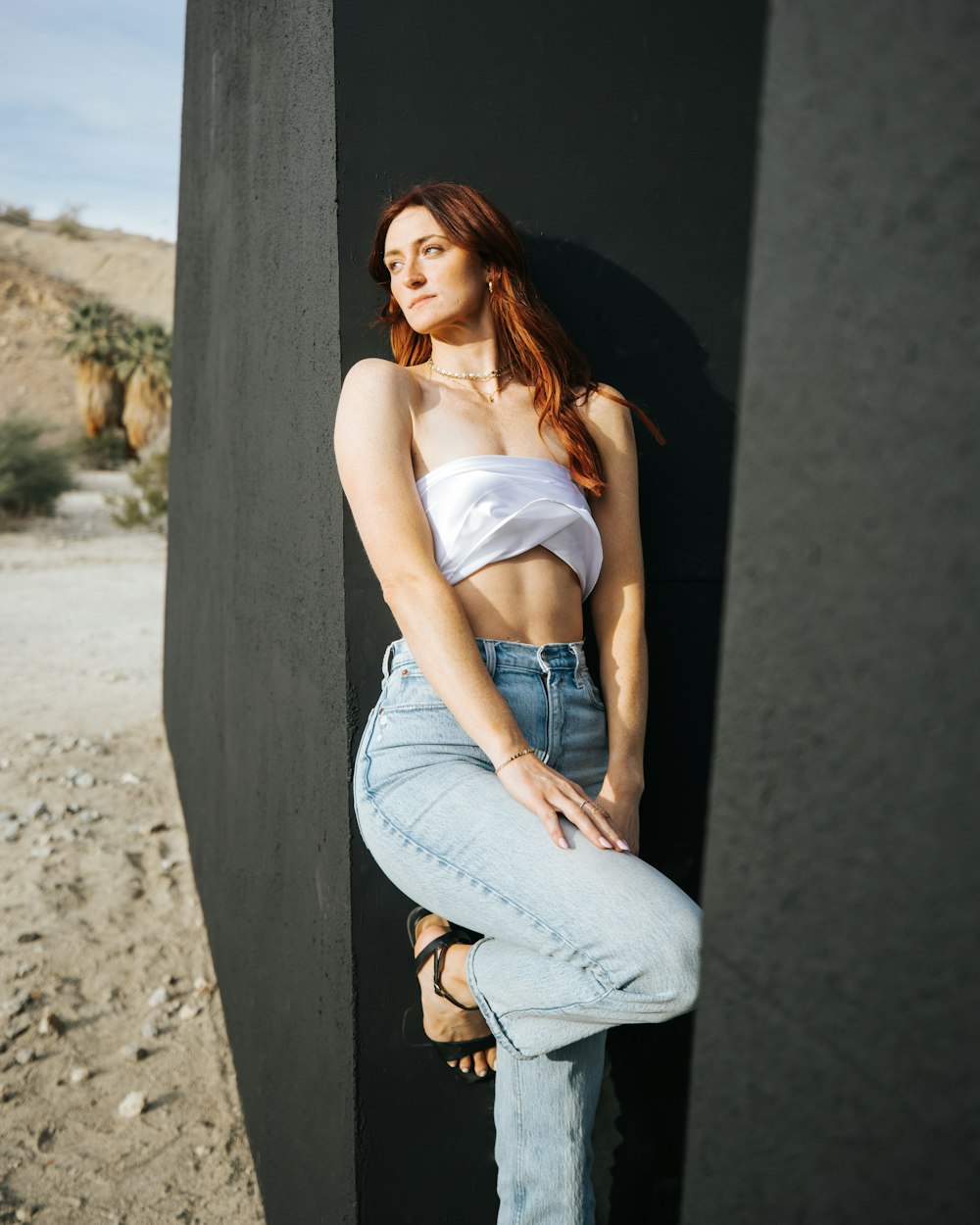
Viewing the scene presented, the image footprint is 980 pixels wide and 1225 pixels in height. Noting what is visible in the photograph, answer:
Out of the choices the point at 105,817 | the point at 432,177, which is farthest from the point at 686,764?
the point at 105,817

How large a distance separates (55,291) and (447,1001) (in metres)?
47.5

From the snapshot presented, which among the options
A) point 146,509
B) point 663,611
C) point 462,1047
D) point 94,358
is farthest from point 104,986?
point 94,358

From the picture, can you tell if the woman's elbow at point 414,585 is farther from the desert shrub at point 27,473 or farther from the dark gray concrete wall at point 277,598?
the desert shrub at point 27,473

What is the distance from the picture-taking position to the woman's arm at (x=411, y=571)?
5.83 ft

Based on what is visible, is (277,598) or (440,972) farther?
(277,598)

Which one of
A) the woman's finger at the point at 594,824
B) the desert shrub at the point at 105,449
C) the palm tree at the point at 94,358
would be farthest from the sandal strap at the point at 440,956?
the palm tree at the point at 94,358

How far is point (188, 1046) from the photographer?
3643mm

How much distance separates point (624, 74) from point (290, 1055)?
2443 millimetres

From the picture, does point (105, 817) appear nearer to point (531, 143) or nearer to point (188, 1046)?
point (188, 1046)

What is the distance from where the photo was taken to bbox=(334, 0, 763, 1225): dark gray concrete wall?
2.01m

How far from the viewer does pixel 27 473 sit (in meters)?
18.2

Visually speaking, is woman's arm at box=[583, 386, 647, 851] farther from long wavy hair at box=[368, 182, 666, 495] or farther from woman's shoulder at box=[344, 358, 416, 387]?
woman's shoulder at box=[344, 358, 416, 387]

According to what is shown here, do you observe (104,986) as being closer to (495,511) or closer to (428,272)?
(495,511)

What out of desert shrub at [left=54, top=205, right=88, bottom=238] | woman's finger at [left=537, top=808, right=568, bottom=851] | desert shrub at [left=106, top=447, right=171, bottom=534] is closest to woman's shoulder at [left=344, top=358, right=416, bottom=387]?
woman's finger at [left=537, top=808, right=568, bottom=851]
